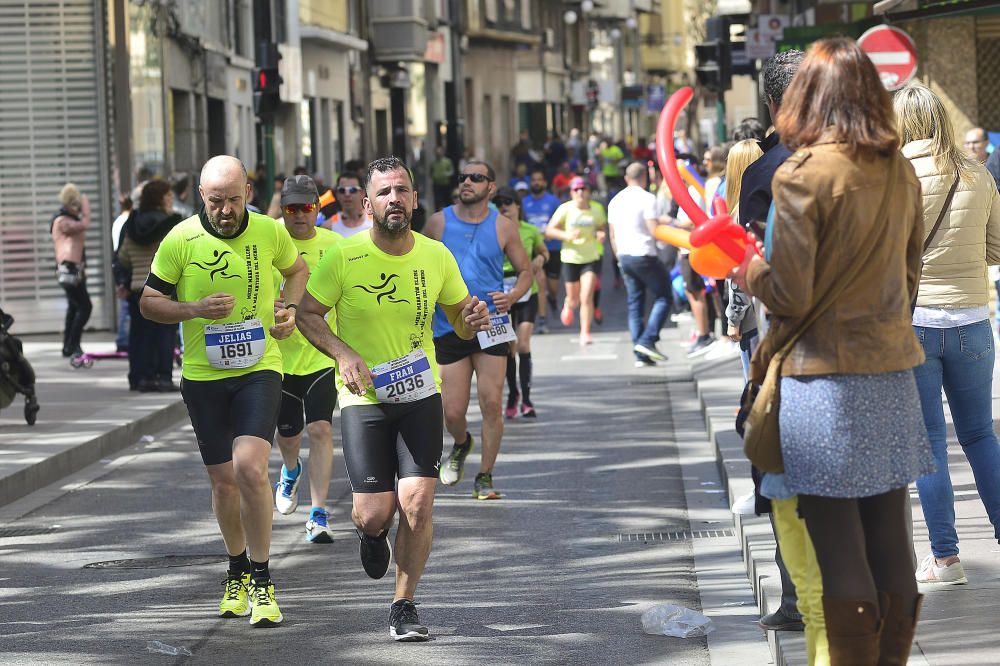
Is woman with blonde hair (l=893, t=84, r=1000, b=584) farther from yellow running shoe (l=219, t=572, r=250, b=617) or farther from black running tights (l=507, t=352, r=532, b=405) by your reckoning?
black running tights (l=507, t=352, r=532, b=405)

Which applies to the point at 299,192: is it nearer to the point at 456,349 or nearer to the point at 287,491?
the point at 456,349

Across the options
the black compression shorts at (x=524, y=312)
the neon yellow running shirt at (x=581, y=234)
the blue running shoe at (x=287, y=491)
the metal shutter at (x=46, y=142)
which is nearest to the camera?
the blue running shoe at (x=287, y=491)

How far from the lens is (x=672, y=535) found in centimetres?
935

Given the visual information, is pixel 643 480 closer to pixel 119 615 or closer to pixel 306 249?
pixel 306 249

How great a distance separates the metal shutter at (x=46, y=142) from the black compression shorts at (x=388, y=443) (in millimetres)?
15384

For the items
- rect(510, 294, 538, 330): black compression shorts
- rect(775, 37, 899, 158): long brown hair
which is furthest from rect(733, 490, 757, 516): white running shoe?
rect(510, 294, 538, 330): black compression shorts

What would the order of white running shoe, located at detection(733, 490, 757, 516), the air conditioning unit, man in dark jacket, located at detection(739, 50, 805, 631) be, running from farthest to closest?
the air conditioning unit
white running shoe, located at detection(733, 490, 757, 516)
man in dark jacket, located at detection(739, 50, 805, 631)

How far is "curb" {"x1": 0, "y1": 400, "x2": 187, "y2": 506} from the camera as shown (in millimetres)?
11164

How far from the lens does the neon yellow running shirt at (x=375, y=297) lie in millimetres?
7070

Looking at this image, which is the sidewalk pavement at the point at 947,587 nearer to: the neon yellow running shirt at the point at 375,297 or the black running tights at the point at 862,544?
the black running tights at the point at 862,544

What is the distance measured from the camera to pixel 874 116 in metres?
4.63

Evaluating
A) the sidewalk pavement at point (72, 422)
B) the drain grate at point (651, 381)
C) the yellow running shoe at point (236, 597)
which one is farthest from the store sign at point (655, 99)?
the yellow running shoe at point (236, 597)

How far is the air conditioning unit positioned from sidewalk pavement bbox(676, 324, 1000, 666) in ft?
199

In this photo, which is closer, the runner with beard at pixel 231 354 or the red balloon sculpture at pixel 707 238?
Result: the red balloon sculpture at pixel 707 238
